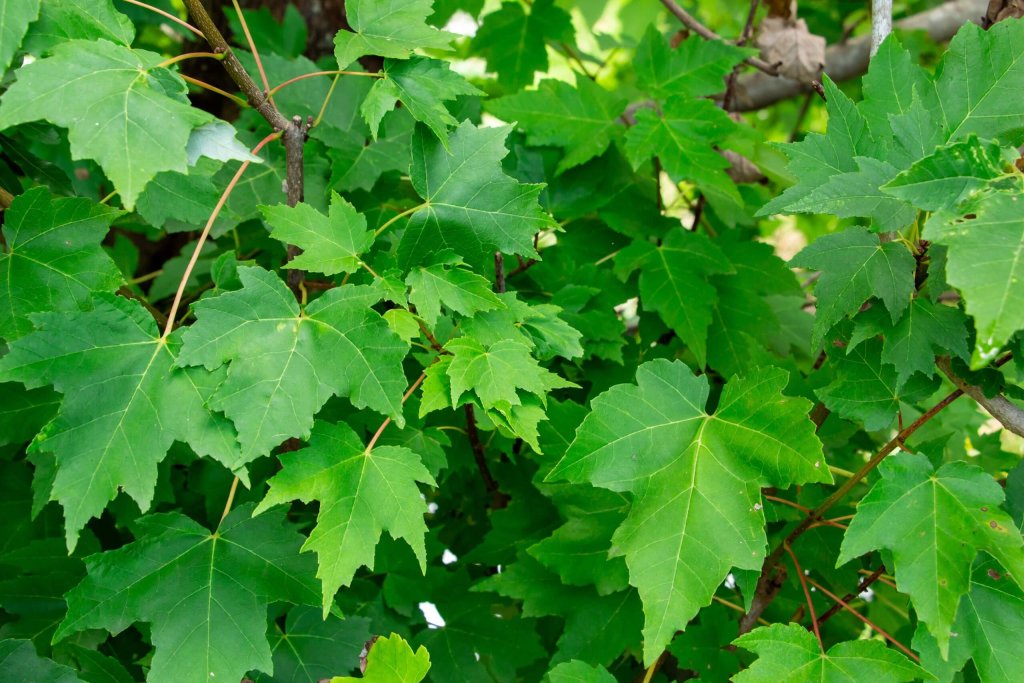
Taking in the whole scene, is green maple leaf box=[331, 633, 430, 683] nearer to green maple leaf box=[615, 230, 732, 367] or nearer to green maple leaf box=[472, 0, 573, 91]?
green maple leaf box=[615, 230, 732, 367]

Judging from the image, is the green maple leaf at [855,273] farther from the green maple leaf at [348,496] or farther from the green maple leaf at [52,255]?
the green maple leaf at [52,255]

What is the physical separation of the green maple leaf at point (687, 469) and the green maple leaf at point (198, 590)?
0.50 meters

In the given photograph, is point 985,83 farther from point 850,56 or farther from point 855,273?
point 850,56

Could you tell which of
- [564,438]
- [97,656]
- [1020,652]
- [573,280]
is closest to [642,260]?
[573,280]

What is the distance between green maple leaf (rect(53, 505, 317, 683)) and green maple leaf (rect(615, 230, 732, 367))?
91 centimetres

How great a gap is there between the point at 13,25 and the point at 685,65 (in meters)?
1.44

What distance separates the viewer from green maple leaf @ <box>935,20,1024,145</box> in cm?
143

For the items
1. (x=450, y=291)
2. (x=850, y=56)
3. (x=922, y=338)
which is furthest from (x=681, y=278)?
(x=850, y=56)

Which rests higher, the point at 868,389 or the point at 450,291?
the point at 450,291

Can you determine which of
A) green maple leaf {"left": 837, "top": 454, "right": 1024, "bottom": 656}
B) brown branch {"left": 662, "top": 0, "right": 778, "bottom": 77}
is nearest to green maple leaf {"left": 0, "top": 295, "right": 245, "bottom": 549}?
green maple leaf {"left": 837, "top": 454, "right": 1024, "bottom": 656}

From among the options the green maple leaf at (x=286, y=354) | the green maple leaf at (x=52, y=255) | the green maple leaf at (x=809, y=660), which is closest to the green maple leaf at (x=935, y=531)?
the green maple leaf at (x=809, y=660)

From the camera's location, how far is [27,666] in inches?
54.2

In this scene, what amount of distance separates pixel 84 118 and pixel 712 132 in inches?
50.2

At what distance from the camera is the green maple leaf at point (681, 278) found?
1902 mm
